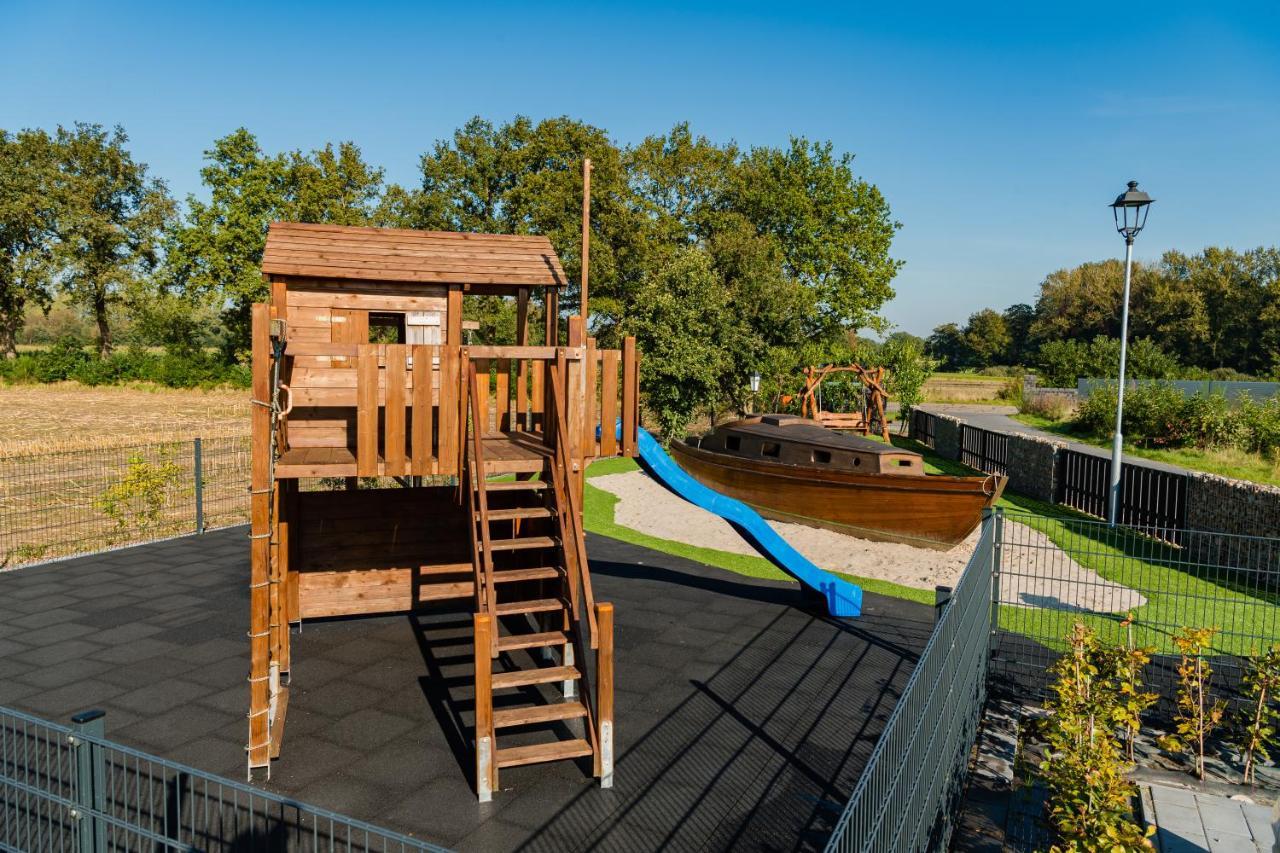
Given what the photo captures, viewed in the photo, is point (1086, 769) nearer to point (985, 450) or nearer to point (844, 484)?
point (844, 484)

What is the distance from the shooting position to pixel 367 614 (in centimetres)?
1044

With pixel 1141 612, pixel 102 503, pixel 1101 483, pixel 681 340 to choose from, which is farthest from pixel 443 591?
pixel 681 340

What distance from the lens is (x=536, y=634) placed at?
6.87m

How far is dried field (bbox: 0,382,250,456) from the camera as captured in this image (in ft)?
88.1

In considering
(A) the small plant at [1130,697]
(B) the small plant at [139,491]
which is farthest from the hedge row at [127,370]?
(A) the small plant at [1130,697]

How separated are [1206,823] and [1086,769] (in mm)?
1960

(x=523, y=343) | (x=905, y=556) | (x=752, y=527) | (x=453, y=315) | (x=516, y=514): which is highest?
(x=453, y=315)

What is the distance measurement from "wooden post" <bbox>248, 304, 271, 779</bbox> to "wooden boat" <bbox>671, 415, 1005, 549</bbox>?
481 inches

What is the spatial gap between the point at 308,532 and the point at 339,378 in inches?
91.6

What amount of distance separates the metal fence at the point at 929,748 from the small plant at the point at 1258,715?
2007 mm

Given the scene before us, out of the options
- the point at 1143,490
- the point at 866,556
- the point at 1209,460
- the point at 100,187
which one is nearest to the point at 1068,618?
the point at 866,556

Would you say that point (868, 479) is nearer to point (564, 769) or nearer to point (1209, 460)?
point (564, 769)

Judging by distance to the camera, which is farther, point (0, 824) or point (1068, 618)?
point (1068, 618)

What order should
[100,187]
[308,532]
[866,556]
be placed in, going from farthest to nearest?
[100,187] < [866,556] < [308,532]
